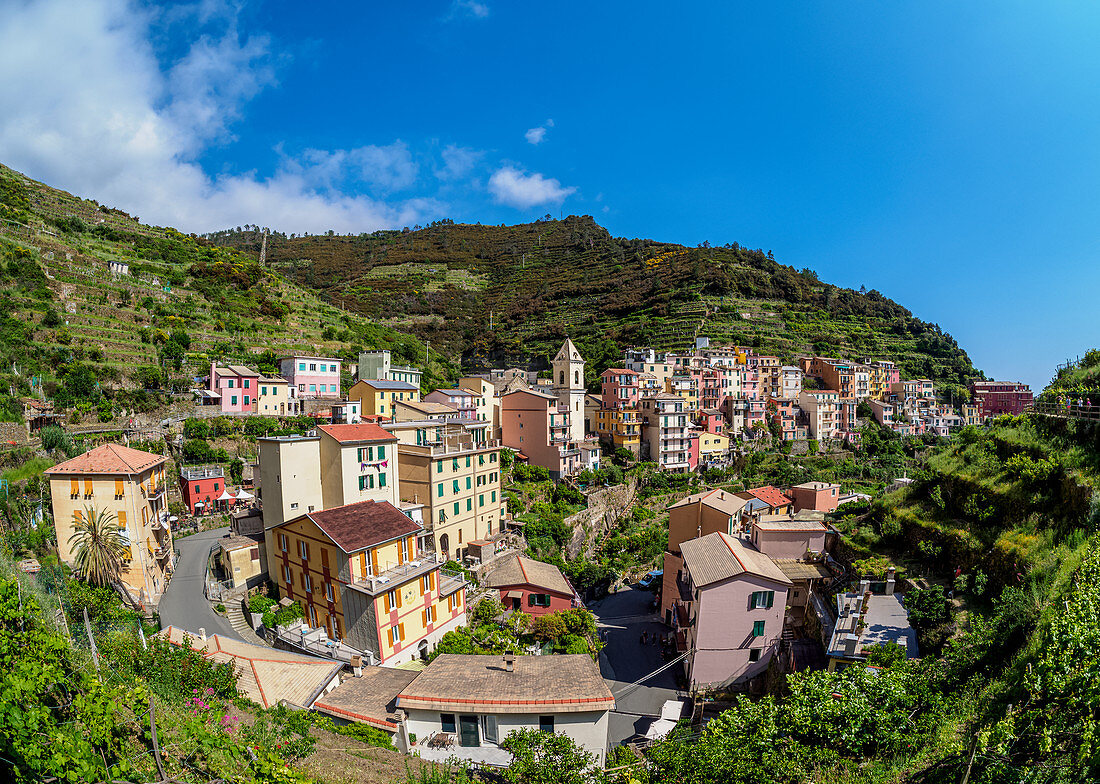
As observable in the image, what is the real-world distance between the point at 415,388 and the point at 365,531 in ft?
79.0

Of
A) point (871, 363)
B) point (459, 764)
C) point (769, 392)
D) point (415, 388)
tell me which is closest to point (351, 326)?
point (415, 388)

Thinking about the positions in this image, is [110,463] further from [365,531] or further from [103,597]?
[365,531]

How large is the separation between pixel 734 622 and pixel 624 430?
33156 mm

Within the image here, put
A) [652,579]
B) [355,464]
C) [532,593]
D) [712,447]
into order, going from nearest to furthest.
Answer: [532,593] → [355,464] → [652,579] → [712,447]

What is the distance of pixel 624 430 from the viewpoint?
172 feet

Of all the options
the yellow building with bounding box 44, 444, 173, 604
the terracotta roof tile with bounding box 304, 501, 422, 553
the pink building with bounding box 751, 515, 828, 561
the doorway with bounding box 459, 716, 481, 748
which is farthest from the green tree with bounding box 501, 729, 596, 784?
the yellow building with bounding box 44, 444, 173, 604

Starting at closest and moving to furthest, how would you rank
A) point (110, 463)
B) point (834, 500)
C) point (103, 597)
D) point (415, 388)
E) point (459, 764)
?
point (459, 764) → point (103, 597) → point (110, 463) → point (834, 500) → point (415, 388)

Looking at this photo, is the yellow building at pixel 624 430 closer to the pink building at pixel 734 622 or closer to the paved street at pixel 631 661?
the paved street at pixel 631 661

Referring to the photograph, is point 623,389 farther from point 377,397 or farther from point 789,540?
point 789,540

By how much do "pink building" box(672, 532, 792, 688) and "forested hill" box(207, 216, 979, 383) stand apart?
53.8 meters

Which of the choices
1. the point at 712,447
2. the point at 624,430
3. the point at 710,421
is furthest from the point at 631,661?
the point at 710,421

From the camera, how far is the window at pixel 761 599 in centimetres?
1945

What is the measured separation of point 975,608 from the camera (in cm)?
1507

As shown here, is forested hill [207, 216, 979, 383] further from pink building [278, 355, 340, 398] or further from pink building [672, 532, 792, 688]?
pink building [672, 532, 792, 688]
